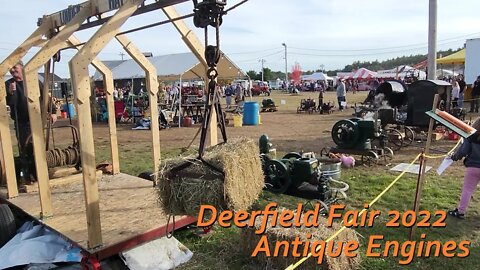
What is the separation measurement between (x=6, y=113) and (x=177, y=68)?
12.5m

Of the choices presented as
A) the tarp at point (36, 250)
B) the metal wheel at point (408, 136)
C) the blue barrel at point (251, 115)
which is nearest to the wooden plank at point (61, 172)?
the tarp at point (36, 250)

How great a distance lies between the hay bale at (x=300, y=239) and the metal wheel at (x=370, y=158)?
463 cm

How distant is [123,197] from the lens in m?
5.67

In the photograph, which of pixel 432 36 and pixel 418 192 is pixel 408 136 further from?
pixel 418 192

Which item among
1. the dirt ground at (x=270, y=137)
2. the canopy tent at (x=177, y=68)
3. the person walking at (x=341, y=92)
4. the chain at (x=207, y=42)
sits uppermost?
the canopy tent at (x=177, y=68)

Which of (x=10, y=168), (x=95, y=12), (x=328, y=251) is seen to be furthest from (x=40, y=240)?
(x=328, y=251)

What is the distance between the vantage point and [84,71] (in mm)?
3660

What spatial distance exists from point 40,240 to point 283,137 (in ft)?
31.5

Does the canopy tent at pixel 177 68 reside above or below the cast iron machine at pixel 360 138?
above

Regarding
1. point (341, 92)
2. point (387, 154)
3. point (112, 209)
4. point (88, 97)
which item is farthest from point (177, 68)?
point (88, 97)

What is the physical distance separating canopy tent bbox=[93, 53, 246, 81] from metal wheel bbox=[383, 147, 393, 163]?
32.2 ft

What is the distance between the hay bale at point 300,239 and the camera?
3660 mm

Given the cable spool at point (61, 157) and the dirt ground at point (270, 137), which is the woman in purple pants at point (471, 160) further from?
the cable spool at point (61, 157)

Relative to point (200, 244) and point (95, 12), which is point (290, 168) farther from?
point (95, 12)
